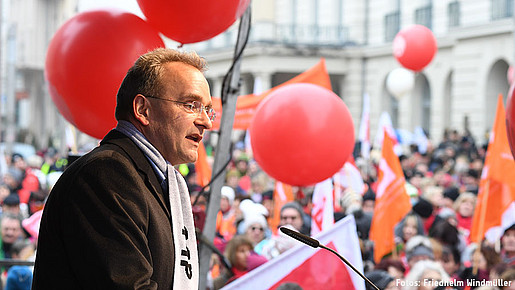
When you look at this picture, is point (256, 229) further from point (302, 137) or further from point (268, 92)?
point (302, 137)

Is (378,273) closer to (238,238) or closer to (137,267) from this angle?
(238,238)

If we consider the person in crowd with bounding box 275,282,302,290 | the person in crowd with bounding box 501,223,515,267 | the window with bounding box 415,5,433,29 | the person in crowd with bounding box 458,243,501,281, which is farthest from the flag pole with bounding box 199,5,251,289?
the window with bounding box 415,5,433,29

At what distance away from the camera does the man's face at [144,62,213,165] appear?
214cm

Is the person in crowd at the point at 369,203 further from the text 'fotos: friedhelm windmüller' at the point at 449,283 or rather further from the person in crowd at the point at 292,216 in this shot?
the text 'fotos: friedhelm windmüller' at the point at 449,283

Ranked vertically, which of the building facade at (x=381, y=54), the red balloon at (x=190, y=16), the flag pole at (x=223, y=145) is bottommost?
the building facade at (x=381, y=54)

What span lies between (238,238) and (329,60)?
2324 centimetres

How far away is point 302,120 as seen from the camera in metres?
5.56

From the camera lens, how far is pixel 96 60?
12.7 feet

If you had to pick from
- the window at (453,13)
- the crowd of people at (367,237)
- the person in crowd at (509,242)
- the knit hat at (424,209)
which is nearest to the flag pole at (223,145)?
the crowd of people at (367,237)

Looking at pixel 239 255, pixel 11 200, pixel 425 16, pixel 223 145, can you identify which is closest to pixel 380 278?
pixel 239 255

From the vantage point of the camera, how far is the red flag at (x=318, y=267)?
12.1ft

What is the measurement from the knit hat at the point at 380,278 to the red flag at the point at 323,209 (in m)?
0.55

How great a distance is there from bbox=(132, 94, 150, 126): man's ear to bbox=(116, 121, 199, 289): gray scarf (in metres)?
0.03

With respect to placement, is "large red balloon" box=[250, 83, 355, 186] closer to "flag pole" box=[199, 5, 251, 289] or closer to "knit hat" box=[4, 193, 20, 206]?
"flag pole" box=[199, 5, 251, 289]
